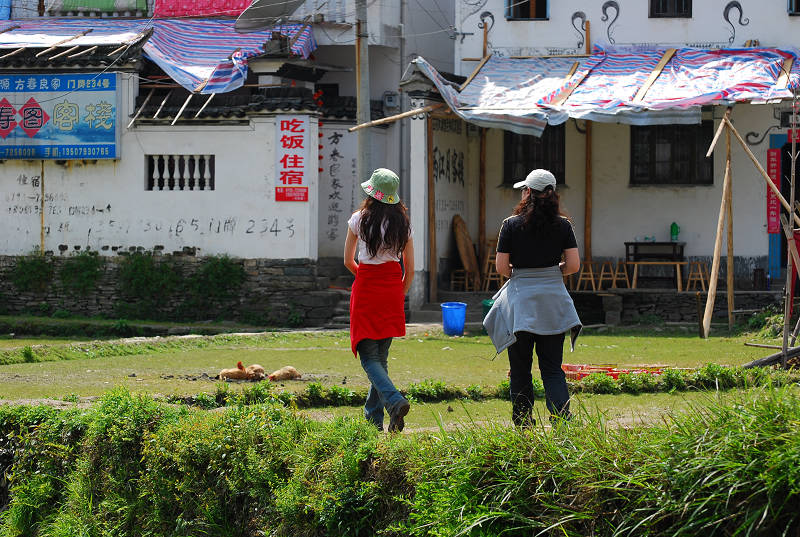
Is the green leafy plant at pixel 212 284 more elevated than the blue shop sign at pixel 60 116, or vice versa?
the blue shop sign at pixel 60 116

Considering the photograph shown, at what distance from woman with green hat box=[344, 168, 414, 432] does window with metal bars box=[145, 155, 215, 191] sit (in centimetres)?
1328

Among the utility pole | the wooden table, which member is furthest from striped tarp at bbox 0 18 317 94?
the wooden table

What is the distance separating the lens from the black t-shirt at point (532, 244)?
7090 millimetres

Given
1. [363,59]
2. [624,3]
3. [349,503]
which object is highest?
[624,3]

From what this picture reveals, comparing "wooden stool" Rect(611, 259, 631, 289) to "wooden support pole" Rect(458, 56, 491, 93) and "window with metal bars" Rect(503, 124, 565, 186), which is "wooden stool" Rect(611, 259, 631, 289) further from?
"wooden support pole" Rect(458, 56, 491, 93)

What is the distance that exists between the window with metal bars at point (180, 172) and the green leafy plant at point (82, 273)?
1.71 m

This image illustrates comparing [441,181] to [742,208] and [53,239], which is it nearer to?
[742,208]

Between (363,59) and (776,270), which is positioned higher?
(363,59)

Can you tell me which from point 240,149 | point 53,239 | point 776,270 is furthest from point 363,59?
point 776,270

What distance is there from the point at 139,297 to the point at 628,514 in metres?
17.0

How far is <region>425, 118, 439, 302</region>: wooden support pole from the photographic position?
65.4 feet

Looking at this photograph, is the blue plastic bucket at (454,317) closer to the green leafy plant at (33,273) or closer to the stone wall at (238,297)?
the stone wall at (238,297)

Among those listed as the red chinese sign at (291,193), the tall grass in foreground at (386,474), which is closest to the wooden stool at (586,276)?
the red chinese sign at (291,193)

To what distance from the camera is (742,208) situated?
20609 millimetres
